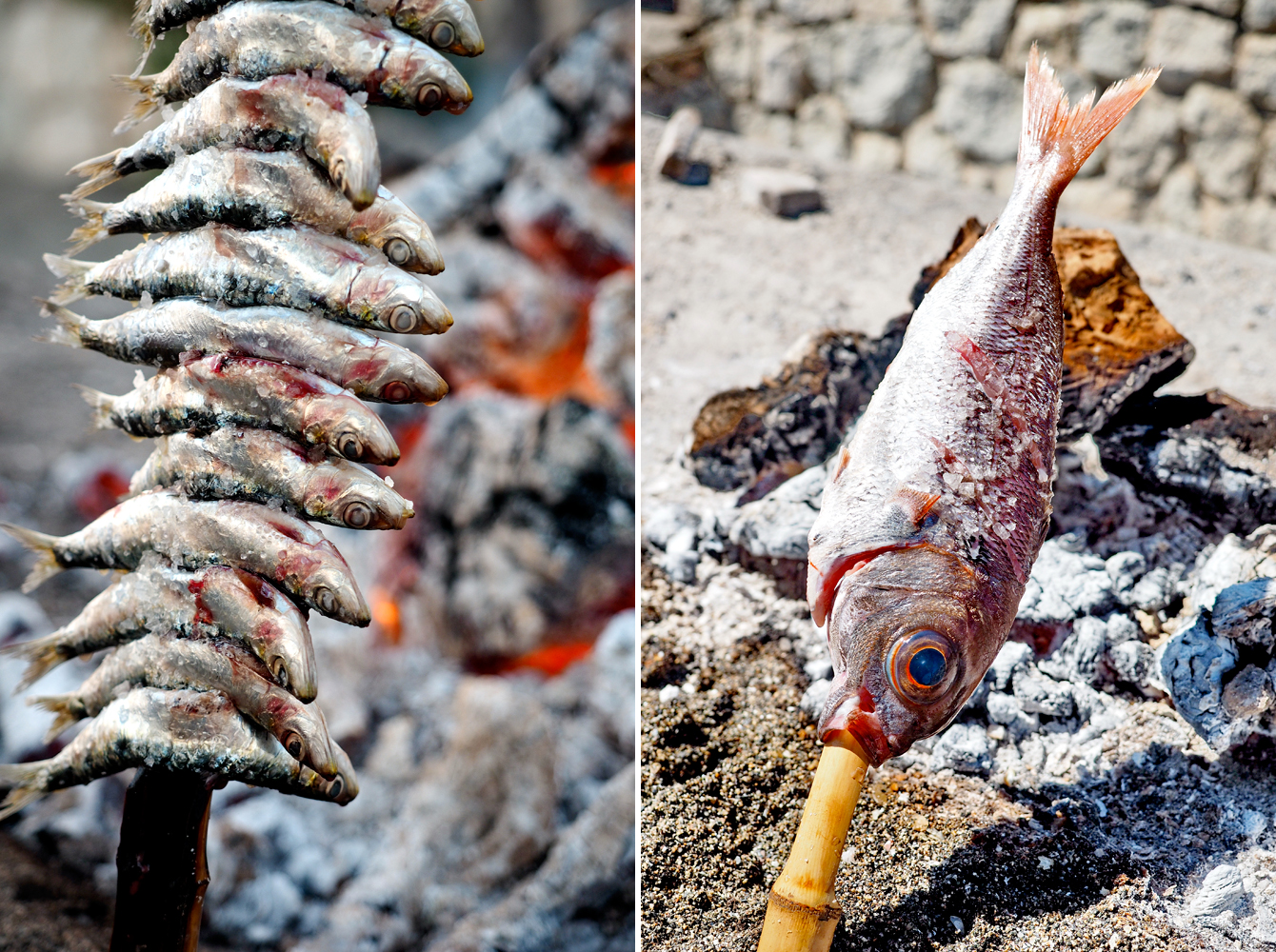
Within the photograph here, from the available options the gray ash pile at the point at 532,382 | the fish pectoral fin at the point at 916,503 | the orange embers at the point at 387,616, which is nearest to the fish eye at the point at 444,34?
the fish pectoral fin at the point at 916,503

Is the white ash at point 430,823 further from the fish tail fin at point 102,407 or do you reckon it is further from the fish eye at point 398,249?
the fish eye at point 398,249

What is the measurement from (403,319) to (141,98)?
412mm

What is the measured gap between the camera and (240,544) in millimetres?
709

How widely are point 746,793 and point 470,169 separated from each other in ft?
8.54

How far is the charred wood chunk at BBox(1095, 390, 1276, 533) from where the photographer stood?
961 millimetres

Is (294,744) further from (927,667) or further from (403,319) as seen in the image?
(927,667)

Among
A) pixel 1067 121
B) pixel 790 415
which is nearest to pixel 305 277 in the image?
pixel 790 415

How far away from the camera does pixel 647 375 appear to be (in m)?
1.34

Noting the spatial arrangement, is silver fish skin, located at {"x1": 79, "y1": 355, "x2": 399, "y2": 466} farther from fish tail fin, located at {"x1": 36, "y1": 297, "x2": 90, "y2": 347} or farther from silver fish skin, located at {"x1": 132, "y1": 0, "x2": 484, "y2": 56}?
silver fish skin, located at {"x1": 132, "y1": 0, "x2": 484, "y2": 56}

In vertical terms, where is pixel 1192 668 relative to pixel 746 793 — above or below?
above

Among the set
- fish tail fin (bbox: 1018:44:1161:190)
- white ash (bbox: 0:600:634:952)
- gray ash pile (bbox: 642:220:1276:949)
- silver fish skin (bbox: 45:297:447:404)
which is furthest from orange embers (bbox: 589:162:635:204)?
silver fish skin (bbox: 45:297:447:404)

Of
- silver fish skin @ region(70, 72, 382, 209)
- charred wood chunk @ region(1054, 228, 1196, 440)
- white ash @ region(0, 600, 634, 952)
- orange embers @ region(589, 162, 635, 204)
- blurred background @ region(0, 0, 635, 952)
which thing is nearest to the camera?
silver fish skin @ region(70, 72, 382, 209)

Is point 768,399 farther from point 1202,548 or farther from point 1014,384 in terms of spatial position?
point 1202,548

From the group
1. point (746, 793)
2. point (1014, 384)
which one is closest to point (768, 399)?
point (1014, 384)
